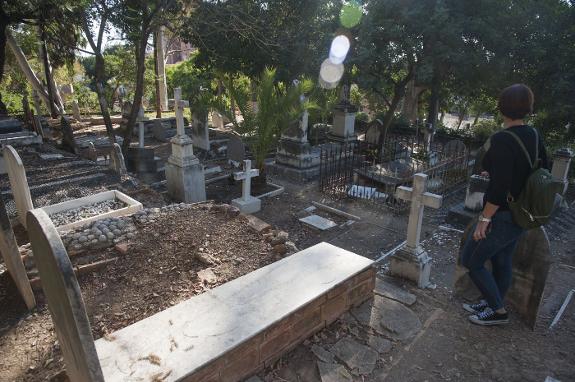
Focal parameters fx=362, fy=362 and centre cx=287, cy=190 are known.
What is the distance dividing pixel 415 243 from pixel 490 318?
1028 mm

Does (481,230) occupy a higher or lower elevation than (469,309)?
higher

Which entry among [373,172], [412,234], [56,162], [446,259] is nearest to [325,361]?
[412,234]

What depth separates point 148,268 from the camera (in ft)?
12.0

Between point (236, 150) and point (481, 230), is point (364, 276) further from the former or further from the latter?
point (236, 150)

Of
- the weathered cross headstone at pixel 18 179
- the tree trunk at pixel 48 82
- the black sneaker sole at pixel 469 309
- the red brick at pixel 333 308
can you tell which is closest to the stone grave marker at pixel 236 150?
the weathered cross headstone at pixel 18 179

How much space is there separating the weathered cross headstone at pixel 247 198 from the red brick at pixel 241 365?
16.0 feet

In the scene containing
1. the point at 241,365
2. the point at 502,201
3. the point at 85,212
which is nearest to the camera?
the point at 241,365

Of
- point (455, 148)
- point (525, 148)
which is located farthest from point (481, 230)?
point (455, 148)

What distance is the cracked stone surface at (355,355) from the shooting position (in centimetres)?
262

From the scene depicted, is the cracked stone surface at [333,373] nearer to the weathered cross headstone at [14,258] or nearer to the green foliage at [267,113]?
the weathered cross headstone at [14,258]

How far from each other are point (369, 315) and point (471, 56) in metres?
10.4

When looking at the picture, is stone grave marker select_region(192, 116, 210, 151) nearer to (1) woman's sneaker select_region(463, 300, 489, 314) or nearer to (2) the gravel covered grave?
(2) the gravel covered grave

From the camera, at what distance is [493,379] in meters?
2.60

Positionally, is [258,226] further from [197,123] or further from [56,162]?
[197,123]
